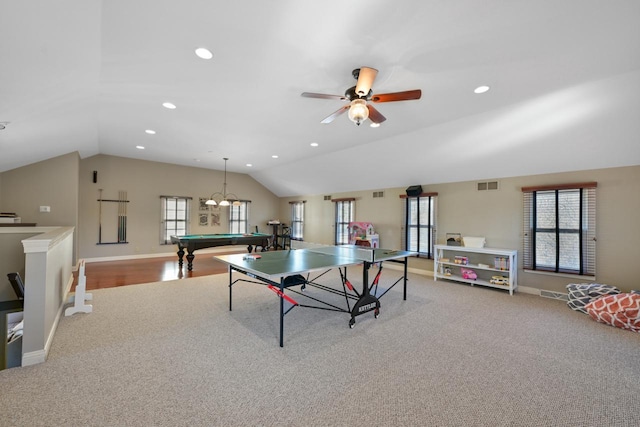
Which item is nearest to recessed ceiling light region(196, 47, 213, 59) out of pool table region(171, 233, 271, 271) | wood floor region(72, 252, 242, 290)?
pool table region(171, 233, 271, 271)

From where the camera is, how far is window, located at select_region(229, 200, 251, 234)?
9.83 metres

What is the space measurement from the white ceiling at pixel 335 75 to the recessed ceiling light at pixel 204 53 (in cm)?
6

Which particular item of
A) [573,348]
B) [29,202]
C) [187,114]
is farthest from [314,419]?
[29,202]

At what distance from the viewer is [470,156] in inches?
200

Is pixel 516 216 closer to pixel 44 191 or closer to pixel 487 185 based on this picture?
pixel 487 185

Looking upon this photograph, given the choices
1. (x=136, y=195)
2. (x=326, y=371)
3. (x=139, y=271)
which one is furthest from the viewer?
(x=136, y=195)

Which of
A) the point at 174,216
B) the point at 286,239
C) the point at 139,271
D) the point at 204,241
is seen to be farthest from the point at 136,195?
the point at 286,239

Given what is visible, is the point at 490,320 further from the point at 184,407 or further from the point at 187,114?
the point at 187,114

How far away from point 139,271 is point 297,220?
553 cm

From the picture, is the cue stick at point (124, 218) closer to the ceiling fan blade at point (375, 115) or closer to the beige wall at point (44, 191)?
the beige wall at point (44, 191)

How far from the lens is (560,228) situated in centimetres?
458

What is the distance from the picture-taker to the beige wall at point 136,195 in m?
7.27

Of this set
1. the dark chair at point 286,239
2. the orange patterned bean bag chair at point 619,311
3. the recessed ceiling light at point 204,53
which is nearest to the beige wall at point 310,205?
the dark chair at point 286,239

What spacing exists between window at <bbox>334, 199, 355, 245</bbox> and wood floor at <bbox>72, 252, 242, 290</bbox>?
3.76 metres
